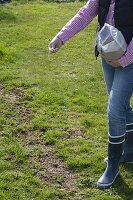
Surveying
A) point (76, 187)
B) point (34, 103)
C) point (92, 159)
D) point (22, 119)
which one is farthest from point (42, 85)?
point (76, 187)

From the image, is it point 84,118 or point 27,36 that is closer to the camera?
point 84,118

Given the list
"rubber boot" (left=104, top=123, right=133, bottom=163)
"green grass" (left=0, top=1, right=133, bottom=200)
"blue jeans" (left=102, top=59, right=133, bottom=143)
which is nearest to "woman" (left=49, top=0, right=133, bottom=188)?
"blue jeans" (left=102, top=59, right=133, bottom=143)

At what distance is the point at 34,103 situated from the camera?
7004mm

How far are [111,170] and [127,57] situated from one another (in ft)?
3.82

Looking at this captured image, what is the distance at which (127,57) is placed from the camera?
4.38 metres

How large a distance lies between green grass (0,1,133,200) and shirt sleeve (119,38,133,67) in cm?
127

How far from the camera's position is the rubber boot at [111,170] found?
473 cm

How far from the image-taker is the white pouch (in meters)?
4.32

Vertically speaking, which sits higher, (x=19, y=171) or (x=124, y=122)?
(x=124, y=122)

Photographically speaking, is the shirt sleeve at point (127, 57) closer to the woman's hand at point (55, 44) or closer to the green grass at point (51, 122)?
the woman's hand at point (55, 44)

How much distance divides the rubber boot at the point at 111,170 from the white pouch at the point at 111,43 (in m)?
0.93

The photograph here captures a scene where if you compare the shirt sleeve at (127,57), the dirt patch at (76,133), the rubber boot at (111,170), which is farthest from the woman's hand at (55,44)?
the dirt patch at (76,133)

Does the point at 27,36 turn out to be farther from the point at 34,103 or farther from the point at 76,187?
the point at 76,187

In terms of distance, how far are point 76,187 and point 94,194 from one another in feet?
0.74
